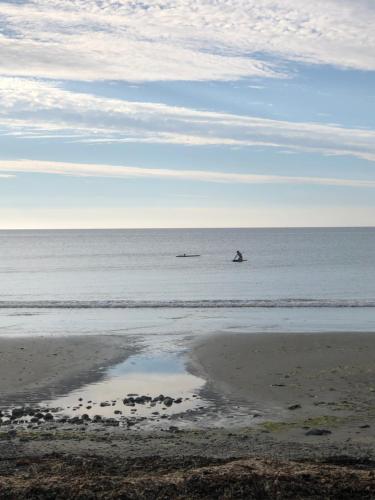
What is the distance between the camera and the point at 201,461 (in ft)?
28.9

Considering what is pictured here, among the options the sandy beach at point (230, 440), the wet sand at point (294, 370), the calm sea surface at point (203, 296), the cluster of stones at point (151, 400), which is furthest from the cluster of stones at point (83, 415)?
the calm sea surface at point (203, 296)

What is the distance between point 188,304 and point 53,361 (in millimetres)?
18424

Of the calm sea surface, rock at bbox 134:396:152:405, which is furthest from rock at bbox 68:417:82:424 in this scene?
the calm sea surface

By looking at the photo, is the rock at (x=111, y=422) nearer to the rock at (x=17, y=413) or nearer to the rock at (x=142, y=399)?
the rock at (x=142, y=399)

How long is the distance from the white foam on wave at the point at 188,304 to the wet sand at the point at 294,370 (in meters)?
12.1

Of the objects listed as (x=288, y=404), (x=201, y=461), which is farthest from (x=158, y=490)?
(x=288, y=404)

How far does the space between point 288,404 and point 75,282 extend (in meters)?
43.3

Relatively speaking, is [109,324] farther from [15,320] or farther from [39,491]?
[39,491]

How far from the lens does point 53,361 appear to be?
61.9 ft

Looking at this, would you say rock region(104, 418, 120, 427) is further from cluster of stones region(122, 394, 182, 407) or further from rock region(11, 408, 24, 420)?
rock region(11, 408, 24, 420)

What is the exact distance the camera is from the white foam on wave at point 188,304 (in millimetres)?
35781

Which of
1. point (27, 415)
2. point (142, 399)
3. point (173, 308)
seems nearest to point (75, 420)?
point (27, 415)

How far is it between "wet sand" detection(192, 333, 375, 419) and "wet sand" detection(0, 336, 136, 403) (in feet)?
9.60

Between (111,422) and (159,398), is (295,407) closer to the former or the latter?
(159,398)
